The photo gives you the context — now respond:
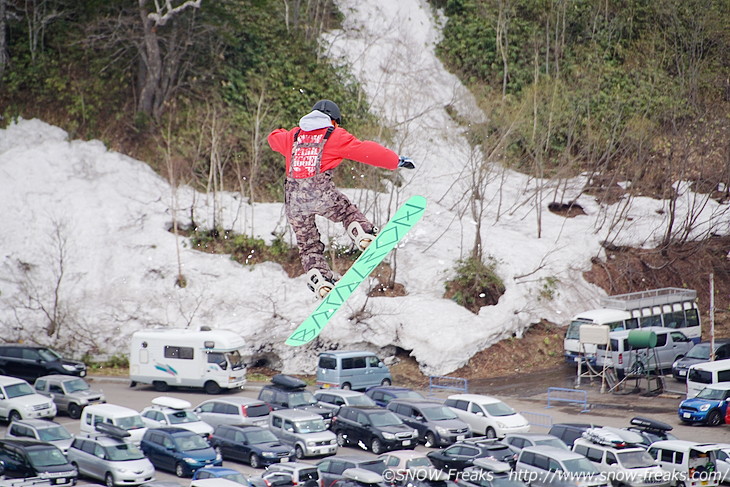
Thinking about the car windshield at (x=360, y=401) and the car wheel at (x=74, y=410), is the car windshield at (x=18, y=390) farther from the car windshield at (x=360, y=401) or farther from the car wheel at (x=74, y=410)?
the car windshield at (x=360, y=401)

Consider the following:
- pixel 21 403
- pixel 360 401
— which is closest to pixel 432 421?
pixel 360 401

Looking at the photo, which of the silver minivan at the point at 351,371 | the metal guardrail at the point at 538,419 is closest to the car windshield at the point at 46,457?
the silver minivan at the point at 351,371

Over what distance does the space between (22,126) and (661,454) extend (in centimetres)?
3056

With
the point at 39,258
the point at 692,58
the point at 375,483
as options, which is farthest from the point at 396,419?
the point at 692,58

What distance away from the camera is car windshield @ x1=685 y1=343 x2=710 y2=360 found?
102 feet

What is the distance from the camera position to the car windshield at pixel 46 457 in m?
20.4

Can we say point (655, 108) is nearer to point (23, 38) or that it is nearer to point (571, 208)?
point (571, 208)

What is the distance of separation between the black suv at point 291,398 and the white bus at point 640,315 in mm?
10824

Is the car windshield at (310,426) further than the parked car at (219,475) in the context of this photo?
Yes

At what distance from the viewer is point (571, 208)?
132ft

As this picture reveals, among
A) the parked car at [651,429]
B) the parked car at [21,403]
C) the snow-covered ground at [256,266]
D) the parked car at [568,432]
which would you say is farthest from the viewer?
the snow-covered ground at [256,266]

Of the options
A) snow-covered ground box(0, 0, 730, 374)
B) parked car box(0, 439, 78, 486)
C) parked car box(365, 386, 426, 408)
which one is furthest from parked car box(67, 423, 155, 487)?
snow-covered ground box(0, 0, 730, 374)

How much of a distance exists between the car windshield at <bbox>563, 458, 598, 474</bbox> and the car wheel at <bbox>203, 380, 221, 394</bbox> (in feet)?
46.8

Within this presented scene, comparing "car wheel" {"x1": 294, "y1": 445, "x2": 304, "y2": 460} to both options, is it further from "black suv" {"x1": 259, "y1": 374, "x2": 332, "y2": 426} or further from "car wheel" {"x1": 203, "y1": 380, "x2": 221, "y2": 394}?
"car wheel" {"x1": 203, "y1": 380, "x2": 221, "y2": 394}
